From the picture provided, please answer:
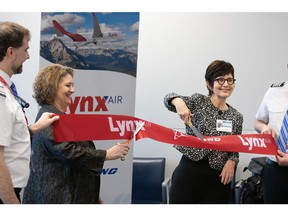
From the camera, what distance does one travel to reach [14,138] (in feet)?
6.53

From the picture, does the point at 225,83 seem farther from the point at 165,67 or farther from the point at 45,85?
the point at 165,67

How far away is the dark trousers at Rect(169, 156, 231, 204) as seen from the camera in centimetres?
281

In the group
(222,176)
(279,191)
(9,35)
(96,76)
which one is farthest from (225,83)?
(9,35)

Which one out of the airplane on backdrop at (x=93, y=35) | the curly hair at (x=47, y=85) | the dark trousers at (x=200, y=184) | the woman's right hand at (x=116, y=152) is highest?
the airplane on backdrop at (x=93, y=35)

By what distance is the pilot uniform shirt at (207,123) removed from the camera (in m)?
2.80

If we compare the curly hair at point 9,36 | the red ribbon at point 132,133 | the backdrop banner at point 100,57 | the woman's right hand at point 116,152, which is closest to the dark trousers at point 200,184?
the red ribbon at point 132,133

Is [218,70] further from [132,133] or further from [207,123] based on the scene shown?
[132,133]

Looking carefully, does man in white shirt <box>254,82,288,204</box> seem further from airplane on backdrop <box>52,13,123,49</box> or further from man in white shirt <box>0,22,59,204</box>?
man in white shirt <box>0,22,59,204</box>

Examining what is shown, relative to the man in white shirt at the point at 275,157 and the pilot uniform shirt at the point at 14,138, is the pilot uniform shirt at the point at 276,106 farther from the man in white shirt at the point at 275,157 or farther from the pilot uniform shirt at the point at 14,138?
the pilot uniform shirt at the point at 14,138

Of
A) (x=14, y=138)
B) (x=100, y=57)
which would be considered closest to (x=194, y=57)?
(x=100, y=57)

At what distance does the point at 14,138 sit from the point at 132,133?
35.9 inches

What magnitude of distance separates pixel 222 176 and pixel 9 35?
1760 mm

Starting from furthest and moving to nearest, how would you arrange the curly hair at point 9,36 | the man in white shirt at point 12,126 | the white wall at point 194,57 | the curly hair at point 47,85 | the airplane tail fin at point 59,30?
the white wall at point 194,57 < the airplane tail fin at point 59,30 < the curly hair at point 47,85 < the curly hair at point 9,36 < the man in white shirt at point 12,126

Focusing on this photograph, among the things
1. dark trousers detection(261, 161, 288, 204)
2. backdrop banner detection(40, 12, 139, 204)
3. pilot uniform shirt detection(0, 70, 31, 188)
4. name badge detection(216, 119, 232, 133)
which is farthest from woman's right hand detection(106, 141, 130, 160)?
dark trousers detection(261, 161, 288, 204)
